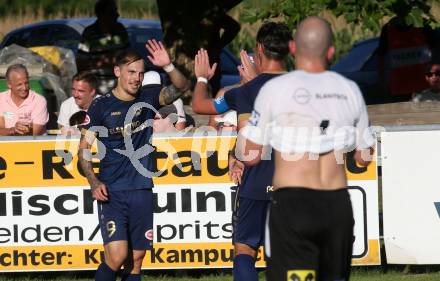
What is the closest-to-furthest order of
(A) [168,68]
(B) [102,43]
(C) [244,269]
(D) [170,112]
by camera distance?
(C) [244,269] → (A) [168,68] → (D) [170,112] → (B) [102,43]

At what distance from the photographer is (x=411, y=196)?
11.5 metres

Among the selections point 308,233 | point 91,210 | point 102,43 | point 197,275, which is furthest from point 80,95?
point 308,233

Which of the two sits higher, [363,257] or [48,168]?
[48,168]

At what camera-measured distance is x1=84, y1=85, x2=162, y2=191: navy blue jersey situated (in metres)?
9.49

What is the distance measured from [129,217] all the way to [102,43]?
22.7 ft

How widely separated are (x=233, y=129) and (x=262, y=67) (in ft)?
10.4

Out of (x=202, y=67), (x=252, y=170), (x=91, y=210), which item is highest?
(x=202, y=67)

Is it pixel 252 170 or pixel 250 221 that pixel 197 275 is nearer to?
pixel 250 221

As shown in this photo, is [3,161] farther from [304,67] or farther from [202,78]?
[304,67]

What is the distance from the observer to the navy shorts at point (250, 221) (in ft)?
29.5

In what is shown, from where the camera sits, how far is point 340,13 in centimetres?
1282

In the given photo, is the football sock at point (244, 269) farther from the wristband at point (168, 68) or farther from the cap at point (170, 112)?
the cap at point (170, 112)

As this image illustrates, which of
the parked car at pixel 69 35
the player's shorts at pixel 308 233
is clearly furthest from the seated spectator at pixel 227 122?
the parked car at pixel 69 35

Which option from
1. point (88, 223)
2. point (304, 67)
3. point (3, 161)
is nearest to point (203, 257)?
point (88, 223)
